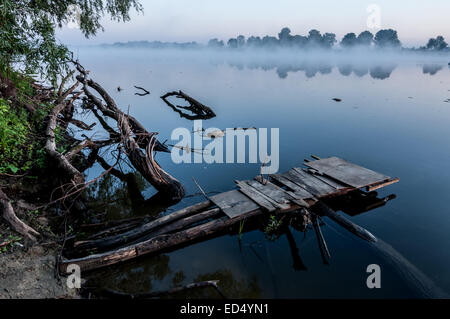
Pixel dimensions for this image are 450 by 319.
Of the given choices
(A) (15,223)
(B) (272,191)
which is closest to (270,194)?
(B) (272,191)

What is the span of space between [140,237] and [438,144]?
18.5 meters

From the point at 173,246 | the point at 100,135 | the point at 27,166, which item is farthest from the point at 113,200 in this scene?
the point at 100,135

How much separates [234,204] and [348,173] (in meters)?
4.40

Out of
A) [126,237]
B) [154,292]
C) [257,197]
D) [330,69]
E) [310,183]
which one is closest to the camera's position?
[154,292]

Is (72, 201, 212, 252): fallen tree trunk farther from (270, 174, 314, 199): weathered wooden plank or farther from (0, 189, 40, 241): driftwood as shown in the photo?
(270, 174, 314, 199): weathered wooden plank

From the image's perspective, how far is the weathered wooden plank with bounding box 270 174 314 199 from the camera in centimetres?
738

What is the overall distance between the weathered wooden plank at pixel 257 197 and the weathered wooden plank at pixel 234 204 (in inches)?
4.2

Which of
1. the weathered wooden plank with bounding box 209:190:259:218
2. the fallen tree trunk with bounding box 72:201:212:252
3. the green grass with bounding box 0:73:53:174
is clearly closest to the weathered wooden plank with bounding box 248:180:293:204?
the weathered wooden plank with bounding box 209:190:259:218

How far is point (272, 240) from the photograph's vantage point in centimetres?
705

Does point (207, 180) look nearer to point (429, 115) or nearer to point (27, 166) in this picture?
point (27, 166)

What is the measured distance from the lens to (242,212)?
667 cm

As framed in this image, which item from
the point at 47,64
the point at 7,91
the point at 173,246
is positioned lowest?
the point at 173,246

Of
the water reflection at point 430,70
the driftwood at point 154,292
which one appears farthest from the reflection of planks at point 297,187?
the water reflection at point 430,70

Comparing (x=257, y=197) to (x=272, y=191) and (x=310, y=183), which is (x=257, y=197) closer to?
(x=272, y=191)
